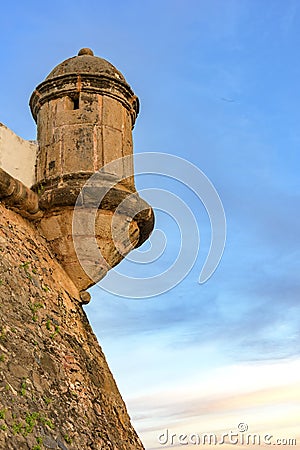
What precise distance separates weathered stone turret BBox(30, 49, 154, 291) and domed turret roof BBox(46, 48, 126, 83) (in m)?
0.01

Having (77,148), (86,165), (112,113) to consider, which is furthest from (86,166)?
(112,113)

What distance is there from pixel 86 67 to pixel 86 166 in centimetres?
141

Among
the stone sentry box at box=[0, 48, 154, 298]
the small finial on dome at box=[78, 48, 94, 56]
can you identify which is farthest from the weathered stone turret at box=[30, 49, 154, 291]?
the small finial on dome at box=[78, 48, 94, 56]

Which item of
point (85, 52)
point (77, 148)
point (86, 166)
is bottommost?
point (86, 166)

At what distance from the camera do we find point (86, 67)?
702 cm

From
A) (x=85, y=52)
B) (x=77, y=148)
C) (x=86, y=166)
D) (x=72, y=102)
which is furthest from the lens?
(x=85, y=52)

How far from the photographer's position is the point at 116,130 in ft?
22.8

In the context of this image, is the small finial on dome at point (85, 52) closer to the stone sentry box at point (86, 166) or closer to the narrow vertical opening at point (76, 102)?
the stone sentry box at point (86, 166)

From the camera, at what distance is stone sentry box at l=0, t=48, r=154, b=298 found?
6.39 m

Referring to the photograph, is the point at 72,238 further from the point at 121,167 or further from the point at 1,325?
the point at 1,325

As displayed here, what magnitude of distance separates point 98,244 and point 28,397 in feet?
8.27

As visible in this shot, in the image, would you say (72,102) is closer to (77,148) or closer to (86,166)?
(77,148)

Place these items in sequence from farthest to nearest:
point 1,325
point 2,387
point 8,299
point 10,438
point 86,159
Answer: point 86,159
point 8,299
point 1,325
point 2,387
point 10,438

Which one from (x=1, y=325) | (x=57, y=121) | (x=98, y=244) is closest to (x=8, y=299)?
(x=1, y=325)
